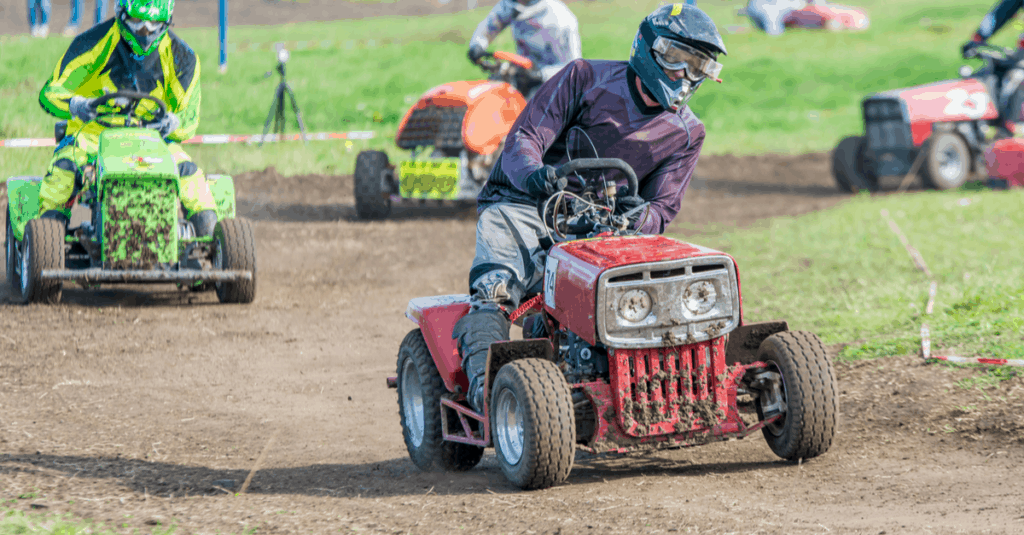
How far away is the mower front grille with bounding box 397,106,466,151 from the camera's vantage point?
41.2 feet

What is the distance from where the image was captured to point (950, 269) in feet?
32.2

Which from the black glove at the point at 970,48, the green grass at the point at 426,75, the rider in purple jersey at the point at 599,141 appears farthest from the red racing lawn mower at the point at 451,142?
the rider in purple jersey at the point at 599,141

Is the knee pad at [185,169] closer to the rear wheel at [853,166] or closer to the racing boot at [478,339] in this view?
the racing boot at [478,339]

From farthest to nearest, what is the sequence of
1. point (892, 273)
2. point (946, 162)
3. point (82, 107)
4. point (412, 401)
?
point (946, 162)
point (892, 273)
point (82, 107)
point (412, 401)

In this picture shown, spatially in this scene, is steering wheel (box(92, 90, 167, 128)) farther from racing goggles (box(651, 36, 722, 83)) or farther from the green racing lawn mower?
racing goggles (box(651, 36, 722, 83))

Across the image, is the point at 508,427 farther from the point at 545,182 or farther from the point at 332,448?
the point at 332,448

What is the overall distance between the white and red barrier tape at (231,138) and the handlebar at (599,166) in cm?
1076

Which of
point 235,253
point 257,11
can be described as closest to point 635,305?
point 235,253

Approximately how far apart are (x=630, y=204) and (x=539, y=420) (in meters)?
1.14

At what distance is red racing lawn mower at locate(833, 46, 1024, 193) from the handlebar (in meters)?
12.5

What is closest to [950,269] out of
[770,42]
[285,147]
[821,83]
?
[285,147]

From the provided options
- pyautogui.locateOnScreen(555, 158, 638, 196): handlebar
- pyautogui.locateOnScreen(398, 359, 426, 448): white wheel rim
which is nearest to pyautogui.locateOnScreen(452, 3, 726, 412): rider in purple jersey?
pyautogui.locateOnScreen(555, 158, 638, 196): handlebar

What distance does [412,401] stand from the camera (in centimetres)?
519

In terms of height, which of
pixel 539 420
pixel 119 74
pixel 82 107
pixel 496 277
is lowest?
pixel 539 420
